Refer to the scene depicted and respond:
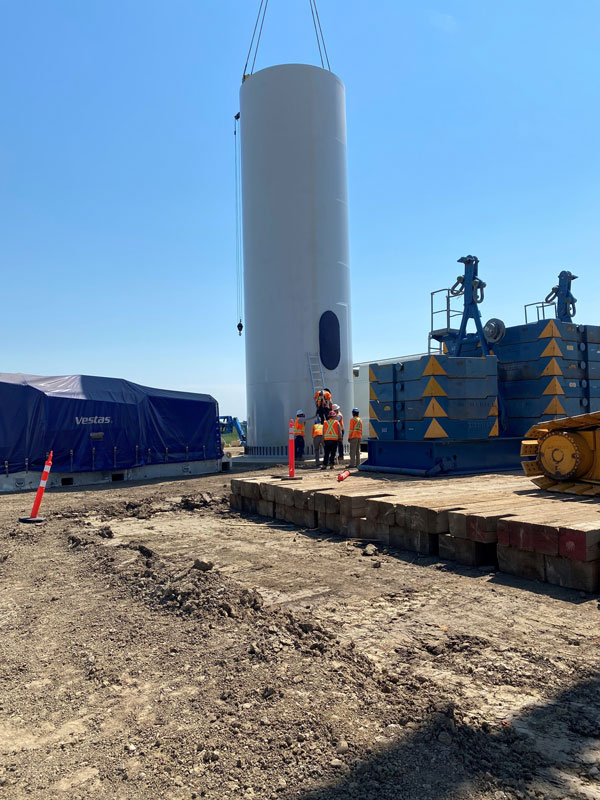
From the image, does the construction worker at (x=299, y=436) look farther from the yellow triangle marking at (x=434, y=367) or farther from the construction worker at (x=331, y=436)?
the yellow triangle marking at (x=434, y=367)

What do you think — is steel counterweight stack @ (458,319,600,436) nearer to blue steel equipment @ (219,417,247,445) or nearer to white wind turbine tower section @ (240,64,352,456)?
white wind turbine tower section @ (240,64,352,456)

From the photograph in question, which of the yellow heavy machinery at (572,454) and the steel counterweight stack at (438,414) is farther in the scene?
the steel counterweight stack at (438,414)

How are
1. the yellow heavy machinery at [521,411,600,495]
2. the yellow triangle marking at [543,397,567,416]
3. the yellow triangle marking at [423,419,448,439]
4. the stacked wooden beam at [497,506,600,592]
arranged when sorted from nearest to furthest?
the stacked wooden beam at [497,506,600,592] < the yellow heavy machinery at [521,411,600,495] < the yellow triangle marking at [423,419,448,439] < the yellow triangle marking at [543,397,567,416]

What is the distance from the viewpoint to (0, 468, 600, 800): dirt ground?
2.63 meters

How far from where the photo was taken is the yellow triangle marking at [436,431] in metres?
11.1

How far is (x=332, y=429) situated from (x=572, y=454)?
802 cm

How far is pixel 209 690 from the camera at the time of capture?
11.3ft

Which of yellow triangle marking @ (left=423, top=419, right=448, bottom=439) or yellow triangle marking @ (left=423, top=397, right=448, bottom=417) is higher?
yellow triangle marking @ (left=423, top=397, right=448, bottom=417)

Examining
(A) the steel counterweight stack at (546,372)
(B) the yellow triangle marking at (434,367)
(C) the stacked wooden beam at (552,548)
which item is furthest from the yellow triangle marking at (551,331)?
(C) the stacked wooden beam at (552,548)

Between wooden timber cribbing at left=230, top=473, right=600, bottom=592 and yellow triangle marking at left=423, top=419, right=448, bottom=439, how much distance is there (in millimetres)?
1670

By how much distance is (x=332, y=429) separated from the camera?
575 inches

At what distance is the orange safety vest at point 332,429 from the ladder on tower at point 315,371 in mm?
4396

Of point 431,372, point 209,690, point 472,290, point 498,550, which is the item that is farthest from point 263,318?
point 209,690

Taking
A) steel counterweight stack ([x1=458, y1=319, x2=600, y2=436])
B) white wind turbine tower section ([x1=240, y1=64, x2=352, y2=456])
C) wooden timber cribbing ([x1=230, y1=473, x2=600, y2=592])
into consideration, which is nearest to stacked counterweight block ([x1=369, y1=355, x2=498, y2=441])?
steel counterweight stack ([x1=458, y1=319, x2=600, y2=436])
